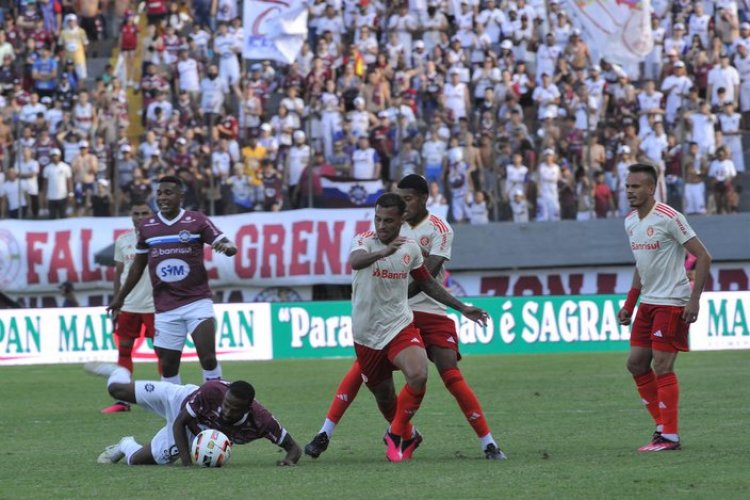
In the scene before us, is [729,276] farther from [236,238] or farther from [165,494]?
[165,494]

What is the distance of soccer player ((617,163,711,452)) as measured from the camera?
37.1 ft

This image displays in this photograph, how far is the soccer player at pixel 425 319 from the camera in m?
11.1

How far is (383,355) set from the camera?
1096 centimetres

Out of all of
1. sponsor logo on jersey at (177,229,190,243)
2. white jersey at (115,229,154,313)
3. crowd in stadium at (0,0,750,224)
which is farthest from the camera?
crowd in stadium at (0,0,750,224)

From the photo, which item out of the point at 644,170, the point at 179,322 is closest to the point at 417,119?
the point at 179,322

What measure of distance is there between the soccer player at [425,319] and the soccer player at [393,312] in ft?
0.76

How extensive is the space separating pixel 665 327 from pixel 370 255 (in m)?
2.48

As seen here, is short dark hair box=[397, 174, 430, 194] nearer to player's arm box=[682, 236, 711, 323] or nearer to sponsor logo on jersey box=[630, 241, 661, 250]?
sponsor logo on jersey box=[630, 241, 661, 250]

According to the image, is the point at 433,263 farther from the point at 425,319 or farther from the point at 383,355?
the point at 383,355

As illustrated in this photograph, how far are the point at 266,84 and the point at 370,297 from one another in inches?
811

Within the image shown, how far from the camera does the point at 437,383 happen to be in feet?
68.2

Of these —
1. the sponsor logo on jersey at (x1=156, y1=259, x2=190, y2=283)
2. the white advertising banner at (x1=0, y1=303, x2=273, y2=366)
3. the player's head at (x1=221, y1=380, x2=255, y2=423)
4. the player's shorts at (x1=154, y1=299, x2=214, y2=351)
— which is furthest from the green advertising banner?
the player's head at (x1=221, y1=380, x2=255, y2=423)

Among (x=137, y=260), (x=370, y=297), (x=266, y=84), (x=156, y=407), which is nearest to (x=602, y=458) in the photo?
(x=370, y=297)

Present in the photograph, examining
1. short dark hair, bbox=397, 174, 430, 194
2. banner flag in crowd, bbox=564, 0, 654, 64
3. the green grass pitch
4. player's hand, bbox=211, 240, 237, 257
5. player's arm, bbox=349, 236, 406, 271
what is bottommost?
the green grass pitch
